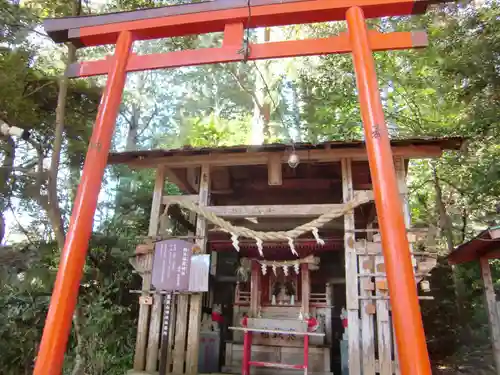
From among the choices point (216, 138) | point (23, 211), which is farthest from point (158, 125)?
point (23, 211)

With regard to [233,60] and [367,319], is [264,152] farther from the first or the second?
[367,319]

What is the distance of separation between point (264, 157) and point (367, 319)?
10.8 feet

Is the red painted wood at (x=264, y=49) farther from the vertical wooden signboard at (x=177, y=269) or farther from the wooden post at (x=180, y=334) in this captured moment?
the wooden post at (x=180, y=334)

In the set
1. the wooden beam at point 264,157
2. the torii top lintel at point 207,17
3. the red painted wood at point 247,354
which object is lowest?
the red painted wood at point 247,354

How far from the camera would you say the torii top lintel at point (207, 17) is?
4.77 meters

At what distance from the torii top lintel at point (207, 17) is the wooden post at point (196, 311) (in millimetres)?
2950

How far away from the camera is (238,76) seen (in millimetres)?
16938

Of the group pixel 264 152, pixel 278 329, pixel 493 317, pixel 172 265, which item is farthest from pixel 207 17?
pixel 493 317

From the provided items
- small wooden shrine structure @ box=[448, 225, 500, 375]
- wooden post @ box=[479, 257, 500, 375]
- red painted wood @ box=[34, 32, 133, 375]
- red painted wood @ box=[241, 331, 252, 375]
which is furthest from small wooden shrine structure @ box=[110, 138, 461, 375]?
red painted wood @ box=[34, 32, 133, 375]

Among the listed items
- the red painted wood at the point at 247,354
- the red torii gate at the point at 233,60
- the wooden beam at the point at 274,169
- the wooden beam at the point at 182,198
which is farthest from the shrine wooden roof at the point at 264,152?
the red painted wood at the point at 247,354

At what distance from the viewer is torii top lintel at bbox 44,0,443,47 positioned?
477 cm

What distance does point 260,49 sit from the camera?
502 centimetres

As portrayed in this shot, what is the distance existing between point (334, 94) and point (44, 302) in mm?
9907

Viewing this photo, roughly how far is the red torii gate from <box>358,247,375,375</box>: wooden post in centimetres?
281
